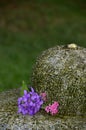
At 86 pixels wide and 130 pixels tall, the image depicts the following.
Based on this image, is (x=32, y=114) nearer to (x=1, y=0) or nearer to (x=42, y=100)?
(x=42, y=100)

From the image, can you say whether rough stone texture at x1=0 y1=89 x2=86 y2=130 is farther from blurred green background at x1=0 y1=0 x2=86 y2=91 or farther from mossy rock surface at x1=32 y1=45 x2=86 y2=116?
blurred green background at x1=0 y1=0 x2=86 y2=91

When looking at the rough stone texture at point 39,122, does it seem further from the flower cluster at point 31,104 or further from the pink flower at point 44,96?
the pink flower at point 44,96

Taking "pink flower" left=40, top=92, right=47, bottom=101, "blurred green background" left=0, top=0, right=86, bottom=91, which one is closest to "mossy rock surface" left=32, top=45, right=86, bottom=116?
"pink flower" left=40, top=92, right=47, bottom=101

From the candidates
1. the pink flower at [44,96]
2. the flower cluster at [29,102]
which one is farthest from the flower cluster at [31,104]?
the pink flower at [44,96]

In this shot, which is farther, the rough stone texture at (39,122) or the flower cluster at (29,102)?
the flower cluster at (29,102)

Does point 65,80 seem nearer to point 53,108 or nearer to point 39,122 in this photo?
point 53,108

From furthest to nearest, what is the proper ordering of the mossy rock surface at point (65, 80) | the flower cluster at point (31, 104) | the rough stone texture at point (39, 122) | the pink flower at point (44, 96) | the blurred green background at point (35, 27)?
the blurred green background at point (35, 27) → the pink flower at point (44, 96) → the mossy rock surface at point (65, 80) → the flower cluster at point (31, 104) → the rough stone texture at point (39, 122)

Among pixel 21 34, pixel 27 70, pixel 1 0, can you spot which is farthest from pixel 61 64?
pixel 1 0
